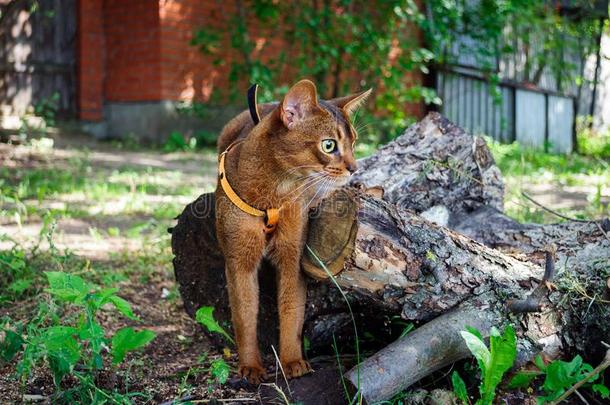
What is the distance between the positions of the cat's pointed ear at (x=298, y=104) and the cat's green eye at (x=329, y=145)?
0.13 meters

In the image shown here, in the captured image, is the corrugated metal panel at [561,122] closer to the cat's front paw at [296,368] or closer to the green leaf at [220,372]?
the cat's front paw at [296,368]

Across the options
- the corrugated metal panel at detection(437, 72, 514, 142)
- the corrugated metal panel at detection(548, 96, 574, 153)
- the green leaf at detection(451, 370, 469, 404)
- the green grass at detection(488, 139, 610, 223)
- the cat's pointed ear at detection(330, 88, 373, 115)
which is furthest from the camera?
the corrugated metal panel at detection(548, 96, 574, 153)

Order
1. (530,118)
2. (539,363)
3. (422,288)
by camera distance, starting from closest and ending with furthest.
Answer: (539,363), (422,288), (530,118)

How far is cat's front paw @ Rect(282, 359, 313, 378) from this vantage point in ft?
8.33

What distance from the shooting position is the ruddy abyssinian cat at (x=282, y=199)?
8.25 ft

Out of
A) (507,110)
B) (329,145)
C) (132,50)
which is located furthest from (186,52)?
(329,145)

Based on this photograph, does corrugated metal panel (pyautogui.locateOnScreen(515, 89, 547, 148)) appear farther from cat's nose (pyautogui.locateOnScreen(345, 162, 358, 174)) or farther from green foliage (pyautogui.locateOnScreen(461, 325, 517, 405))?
green foliage (pyautogui.locateOnScreen(461, 325, 517, 405))

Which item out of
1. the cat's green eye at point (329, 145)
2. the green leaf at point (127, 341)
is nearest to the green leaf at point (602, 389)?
the cat's green eye at point (329, 145)

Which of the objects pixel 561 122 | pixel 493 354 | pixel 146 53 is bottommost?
pixel 493 354

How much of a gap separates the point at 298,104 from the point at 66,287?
3.53ft

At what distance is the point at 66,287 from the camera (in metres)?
2.29

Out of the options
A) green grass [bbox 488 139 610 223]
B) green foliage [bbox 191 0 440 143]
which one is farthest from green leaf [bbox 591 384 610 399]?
green foliage [bbox 191 0 440 143]

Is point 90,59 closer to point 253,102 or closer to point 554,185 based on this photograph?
point 554,185

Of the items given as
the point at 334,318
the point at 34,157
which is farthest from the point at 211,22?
the point at 334,318
